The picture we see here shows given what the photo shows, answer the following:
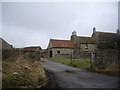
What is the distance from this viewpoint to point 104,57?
9820mm

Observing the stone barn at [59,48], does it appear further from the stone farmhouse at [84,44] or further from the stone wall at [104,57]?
the stone wall at [104,57]

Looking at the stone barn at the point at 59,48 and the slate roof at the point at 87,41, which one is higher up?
the slate roof at the point at 87,41

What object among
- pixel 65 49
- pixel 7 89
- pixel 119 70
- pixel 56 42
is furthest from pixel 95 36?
pixel 7 89

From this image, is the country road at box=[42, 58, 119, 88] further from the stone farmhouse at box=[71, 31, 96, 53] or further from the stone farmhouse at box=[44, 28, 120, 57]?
the stone farmhouse at box=[71, 31, 96, 53]

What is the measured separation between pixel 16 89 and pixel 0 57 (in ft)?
16.0

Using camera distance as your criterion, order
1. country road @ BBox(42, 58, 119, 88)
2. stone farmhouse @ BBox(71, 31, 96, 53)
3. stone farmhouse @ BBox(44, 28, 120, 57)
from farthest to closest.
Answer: stone farmhouse @ BBox(71, 31, 96, 53)
stone farmhouse @ BBox(44, 28, 120, 57)
country road @ BBox(42, 58, 119, 88)

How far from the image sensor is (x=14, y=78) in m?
5.69

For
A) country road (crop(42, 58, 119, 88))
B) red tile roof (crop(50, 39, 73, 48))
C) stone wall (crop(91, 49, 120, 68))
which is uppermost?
red tile roof (crop(50, 39, 73, 48))

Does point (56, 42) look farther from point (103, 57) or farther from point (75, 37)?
point (103, 57)

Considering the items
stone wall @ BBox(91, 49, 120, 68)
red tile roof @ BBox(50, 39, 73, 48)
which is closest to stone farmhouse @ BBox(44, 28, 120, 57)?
red tile roof @ BBox(50, 39, 73, 48)

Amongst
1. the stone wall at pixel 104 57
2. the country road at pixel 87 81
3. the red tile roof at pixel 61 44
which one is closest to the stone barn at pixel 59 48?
the red tile roof at pixel 61 44

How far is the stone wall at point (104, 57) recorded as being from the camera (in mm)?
9078

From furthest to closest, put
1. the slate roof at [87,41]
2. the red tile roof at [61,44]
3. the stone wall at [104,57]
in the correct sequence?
the slate roof at [87,41]
the red tile roof at [61,44]
the stone wall at [104,57]

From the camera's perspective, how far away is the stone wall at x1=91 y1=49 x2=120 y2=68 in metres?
9.08
